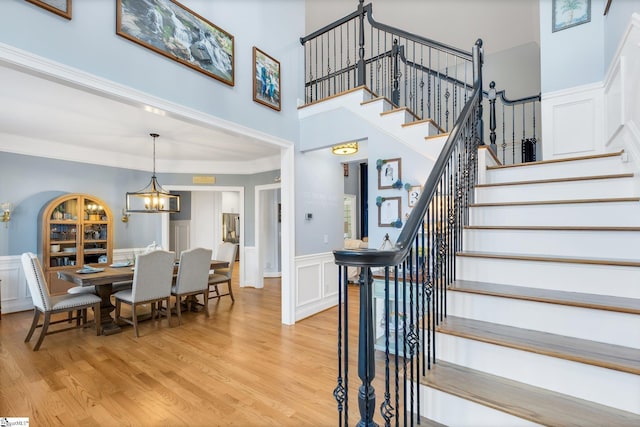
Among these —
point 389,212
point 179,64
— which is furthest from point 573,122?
point 179,64

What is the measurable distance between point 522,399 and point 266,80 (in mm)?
3595

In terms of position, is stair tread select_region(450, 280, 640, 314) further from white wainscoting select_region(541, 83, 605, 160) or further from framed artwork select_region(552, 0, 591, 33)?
framed artwork select_region(552, 0, 591, 33)

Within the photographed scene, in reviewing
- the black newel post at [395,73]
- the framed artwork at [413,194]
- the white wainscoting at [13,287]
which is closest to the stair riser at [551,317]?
the framed artwork at [413,194]

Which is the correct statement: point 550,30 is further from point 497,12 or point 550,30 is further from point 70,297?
point 70,297

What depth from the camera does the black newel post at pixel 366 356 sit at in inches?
42.6

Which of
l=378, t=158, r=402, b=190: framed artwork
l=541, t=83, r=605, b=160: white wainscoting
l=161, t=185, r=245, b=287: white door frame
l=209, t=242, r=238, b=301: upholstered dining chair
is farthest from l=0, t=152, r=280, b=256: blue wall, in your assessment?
l=541, t=83, r=605, b=160: white wainscoting

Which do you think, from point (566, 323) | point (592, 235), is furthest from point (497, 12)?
point (566, 323)

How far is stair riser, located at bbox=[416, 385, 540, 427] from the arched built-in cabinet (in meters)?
4.97

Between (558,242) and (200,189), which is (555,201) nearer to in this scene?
(558,242)

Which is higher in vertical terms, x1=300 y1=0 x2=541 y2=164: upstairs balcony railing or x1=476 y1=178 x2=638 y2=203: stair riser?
x1=300 y1=0 x2=541 y2=164: upstairs balcony railing

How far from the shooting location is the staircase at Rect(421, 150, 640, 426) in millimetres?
1167

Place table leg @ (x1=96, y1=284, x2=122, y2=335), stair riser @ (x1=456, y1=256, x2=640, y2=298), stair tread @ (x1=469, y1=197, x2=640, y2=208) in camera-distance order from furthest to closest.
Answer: table leg @ (x1=96, y1=284, x2=122, y2=335)
stair tread @ (x1=469, y1=197, x2=640, y2=208)
stair riser @ (x1=456, y1=256, x2=640, y2=298)

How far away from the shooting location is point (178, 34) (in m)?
2.63

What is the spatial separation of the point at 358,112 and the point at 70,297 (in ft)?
13.1
